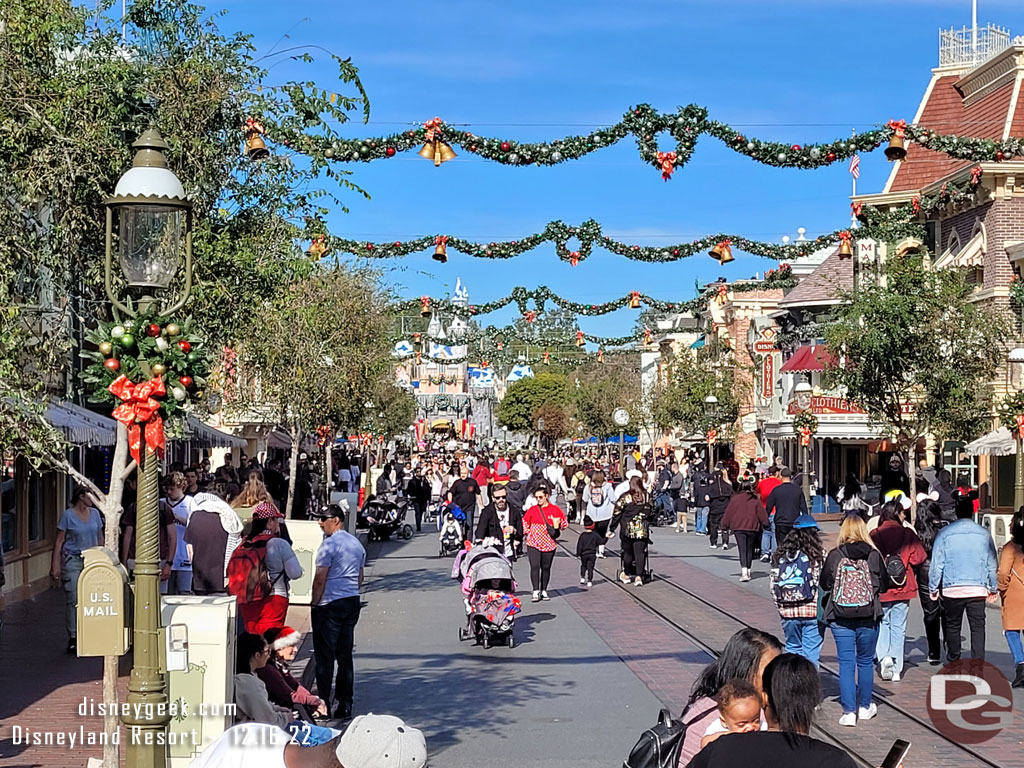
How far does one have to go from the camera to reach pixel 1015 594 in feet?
40.3

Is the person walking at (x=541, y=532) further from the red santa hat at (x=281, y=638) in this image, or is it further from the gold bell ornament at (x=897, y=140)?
the red santa hat at (x=281, y=638)

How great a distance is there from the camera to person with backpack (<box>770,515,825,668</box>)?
1098 centimetres

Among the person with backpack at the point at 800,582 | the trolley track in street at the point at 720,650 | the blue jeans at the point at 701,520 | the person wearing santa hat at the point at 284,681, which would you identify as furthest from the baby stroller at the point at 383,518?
the person wearing santa hat at the point at 284,681

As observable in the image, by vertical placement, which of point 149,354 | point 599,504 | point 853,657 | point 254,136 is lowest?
point 853,657

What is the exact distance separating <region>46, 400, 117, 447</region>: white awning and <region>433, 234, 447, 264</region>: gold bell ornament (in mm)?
5158

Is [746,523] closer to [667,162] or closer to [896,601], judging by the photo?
[667,162]

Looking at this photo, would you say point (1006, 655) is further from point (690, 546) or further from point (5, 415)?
point (690, 546)

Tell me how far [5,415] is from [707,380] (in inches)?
1845

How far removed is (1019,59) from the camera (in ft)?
121

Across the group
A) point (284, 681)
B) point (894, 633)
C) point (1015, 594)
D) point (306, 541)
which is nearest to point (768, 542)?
point (306, 541)

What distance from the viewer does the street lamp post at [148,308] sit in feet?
23.6

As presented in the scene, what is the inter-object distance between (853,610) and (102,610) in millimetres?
5696

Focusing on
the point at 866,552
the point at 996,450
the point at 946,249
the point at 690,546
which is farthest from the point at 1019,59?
the point at 866,552

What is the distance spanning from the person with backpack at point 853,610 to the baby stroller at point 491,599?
190 inches
